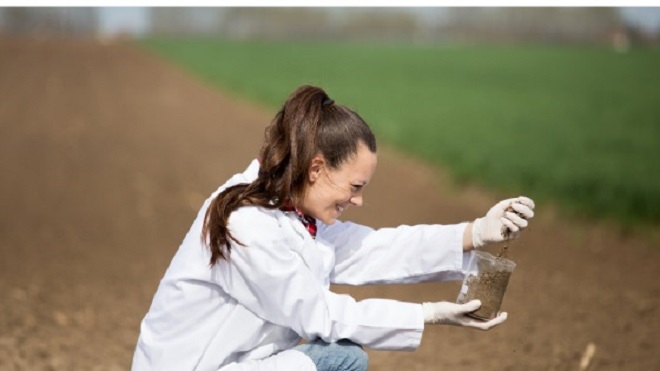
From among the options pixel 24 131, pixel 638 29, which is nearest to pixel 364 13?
pixel 638 29

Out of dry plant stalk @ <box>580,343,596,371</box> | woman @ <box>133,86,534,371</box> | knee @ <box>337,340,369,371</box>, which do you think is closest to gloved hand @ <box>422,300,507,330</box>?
woman @ <box>133,86,534,371</box>

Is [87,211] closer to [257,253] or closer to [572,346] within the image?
[572,346]

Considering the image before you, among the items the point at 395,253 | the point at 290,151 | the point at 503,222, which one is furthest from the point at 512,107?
the point at 290,151

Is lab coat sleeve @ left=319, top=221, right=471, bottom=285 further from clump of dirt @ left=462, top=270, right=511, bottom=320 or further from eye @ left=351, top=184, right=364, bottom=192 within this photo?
eye @ left=351, top=184, right=364, bottom=192

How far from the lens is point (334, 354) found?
2.75 metres

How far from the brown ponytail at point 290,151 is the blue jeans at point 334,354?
0.34 metres

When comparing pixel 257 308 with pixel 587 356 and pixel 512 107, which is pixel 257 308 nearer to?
pixel 587 356

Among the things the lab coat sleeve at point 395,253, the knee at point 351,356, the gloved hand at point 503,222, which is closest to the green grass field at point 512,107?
the lab coat sleeve at point 395,253

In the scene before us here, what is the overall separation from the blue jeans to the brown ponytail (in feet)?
1.12

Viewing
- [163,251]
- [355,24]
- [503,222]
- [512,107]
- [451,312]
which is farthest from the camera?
[355,24]

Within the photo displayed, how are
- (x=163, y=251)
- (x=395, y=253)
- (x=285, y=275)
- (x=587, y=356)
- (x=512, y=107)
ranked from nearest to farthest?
(x=285, y=275), (x=395, y=253), (x=587, y=356), (x=163, y=251), (x=512, y=107)

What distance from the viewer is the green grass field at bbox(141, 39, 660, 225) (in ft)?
31.1

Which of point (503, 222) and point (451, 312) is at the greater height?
point (503, 222)

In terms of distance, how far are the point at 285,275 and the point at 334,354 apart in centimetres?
29
